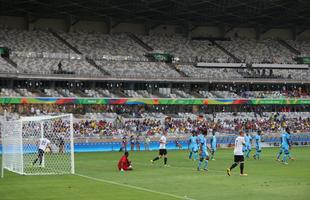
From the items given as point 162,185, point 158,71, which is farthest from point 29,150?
point 158,71

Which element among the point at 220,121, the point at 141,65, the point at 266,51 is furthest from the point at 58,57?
the point at 266,51

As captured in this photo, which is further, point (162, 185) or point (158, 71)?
point (158, 71)

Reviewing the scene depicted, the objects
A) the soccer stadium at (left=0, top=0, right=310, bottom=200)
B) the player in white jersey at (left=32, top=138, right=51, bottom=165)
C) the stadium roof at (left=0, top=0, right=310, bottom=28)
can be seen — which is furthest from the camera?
the stadium roof at (left=0, top=0, right=310, bottom=28)

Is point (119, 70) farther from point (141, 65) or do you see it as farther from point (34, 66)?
point (34, 66)

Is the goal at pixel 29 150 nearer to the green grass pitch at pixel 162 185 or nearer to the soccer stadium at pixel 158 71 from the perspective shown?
the green grass pitch at pixel 162 185

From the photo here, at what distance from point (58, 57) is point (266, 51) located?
3450 cm

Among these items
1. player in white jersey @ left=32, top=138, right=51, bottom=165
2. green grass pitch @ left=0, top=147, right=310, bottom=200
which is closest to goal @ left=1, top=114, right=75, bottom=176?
player in white jersey @ left=32, top=138, right=51, bottom=165

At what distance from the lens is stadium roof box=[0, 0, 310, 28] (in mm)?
82812

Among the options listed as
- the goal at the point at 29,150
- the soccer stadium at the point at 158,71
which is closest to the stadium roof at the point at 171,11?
the soccer stadium at the point at 158,71

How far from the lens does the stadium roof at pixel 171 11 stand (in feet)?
272

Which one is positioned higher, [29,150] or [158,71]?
[158,71]

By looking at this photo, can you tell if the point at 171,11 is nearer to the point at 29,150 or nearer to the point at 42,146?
the point at 29,150

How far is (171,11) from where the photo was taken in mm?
88625

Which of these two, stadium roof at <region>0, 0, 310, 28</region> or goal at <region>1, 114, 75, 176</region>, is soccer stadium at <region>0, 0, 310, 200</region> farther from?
goal at <region>1, 114, 75, 176</region>
